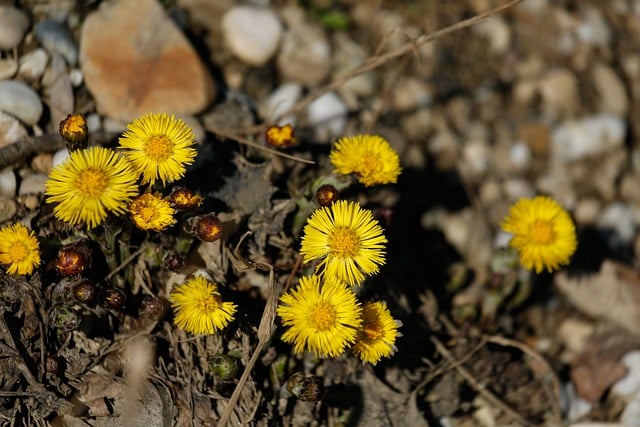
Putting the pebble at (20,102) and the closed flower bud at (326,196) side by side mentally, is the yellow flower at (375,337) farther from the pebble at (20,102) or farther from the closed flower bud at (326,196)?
the pebble at (20,102)

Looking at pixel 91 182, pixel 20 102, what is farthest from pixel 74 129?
pixel 20 102

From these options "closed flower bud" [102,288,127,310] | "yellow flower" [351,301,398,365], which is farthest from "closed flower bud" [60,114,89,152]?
"yellow flower" [351,301,398,365]

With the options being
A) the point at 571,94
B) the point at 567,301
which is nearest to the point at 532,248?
the point at 567,301

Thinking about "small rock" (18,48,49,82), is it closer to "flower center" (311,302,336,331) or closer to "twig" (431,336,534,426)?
"flower center" (311,302,336,331)

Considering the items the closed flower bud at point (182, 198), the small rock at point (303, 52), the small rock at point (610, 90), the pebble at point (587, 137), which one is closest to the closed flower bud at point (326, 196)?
the closed flower bud at point (182, 198)

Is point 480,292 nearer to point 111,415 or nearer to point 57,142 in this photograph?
point 111,415

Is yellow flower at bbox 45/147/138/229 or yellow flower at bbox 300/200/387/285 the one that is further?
yellow flower at bbox 300/200/387/285
